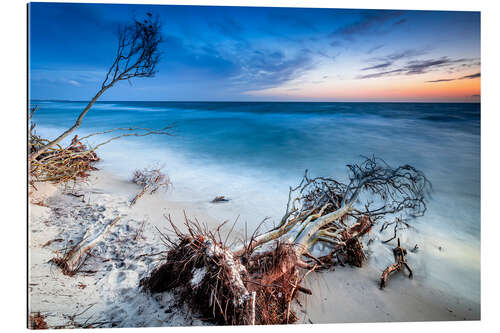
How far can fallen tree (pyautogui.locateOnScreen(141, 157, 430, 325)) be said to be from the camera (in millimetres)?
1347

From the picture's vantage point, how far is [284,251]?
63.6 inches

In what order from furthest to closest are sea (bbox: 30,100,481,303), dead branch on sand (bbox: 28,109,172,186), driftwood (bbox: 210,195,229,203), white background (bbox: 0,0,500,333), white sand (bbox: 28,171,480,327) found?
driftwood (bbox: 210,195,229,203) < sea (bbox: 30,100,481,303) < dead branch on sand (bbox: 28,109,172,186) < white background (bbox: 0,0,500,333) < white sand (bbox: 28,171,480,327)

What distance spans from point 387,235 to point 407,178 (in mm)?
536

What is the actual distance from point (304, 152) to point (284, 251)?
43.0 inches

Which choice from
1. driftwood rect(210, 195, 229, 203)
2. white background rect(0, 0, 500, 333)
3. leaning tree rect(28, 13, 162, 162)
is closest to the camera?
white background rect(0, 0, 500, 333)

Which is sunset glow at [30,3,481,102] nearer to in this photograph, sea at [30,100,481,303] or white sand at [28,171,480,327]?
sea at [30,100,481,303]

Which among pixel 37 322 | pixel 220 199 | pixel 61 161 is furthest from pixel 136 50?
pixel 37 322

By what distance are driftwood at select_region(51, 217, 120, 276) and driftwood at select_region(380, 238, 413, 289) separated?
211 centimetres

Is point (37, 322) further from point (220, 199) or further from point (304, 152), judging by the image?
point (304, 152)

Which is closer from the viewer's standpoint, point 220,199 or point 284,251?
point 284,251

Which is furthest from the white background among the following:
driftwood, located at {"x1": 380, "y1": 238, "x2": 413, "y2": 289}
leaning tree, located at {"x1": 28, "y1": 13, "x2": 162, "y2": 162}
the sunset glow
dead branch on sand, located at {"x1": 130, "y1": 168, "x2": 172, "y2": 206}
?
dead branch on sand, located at {"x1": 130, "y1": 168, "x2": 172, "y2": 206}

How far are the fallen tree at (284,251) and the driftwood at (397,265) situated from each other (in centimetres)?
19
